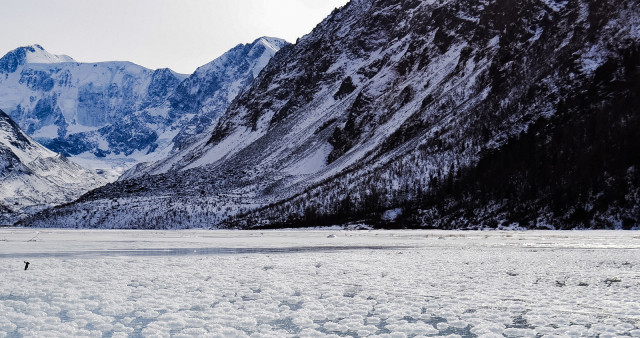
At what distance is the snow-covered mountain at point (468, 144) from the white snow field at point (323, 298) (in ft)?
173

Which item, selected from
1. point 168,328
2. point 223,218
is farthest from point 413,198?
point 168,328

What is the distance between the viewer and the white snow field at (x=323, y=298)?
11.7m

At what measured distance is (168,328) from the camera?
38.4ft

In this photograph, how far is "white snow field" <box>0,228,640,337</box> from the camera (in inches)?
460

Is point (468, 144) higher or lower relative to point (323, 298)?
higher

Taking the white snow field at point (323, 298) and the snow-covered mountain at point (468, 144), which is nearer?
the white snow field at point (323, 298)

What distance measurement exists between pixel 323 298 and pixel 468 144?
89481 millimetres

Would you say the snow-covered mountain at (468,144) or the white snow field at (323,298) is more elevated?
the snow-covered mountain at (468,144)

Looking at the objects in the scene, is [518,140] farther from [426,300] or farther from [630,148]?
[426,300]

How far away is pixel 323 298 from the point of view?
15320 millimetres

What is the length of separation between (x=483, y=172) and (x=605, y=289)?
76297mm

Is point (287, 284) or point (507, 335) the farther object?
point (287, 284)

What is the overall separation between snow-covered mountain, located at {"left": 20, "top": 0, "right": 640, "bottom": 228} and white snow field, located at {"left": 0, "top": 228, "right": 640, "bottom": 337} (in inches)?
2074

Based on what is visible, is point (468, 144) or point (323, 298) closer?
point (323, 298)
